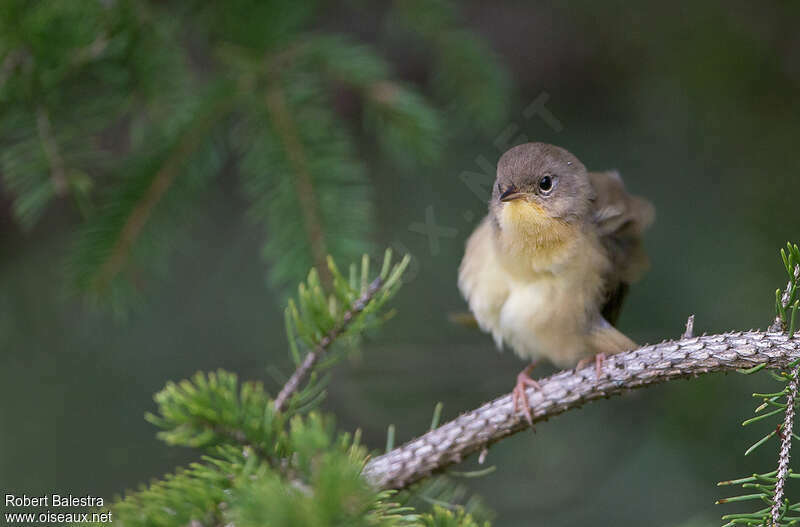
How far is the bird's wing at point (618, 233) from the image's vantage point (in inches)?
102

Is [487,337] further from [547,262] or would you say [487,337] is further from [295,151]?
[295,151]

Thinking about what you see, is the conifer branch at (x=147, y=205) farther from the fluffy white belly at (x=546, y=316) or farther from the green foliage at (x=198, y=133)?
the fluffy white belly at (x=546, y=316)

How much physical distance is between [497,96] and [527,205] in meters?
0.50

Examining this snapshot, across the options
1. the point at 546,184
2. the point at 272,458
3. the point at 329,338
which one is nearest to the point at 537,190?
the point at 546,184

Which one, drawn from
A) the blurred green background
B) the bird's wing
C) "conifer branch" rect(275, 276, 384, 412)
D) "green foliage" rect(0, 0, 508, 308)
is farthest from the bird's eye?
"conifer branch" rect(275, 276, 384, 412)

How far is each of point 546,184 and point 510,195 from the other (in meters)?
0.14

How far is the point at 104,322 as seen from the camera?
11.1ft

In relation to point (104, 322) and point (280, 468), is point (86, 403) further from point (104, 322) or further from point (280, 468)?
point (280, 468)

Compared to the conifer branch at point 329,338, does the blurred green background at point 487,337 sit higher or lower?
higher

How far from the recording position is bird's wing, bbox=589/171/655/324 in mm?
2590

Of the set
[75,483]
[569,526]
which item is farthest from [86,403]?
[569,526]

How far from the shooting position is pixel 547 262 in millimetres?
2416

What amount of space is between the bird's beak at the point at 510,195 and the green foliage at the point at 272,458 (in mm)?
920

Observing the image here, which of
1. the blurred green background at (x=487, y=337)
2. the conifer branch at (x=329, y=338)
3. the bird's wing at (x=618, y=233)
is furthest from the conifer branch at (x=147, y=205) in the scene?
the bird's wing at (x=618, y=233)
